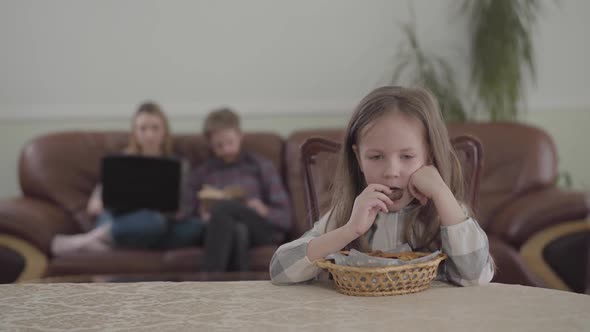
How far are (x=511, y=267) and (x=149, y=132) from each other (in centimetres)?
193

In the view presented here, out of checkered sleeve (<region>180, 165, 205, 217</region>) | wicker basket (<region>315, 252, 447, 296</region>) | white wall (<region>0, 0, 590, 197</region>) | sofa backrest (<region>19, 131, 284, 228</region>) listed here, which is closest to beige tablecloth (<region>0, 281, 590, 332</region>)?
wicker basket (<region>315, 252, 447, 296</region>)

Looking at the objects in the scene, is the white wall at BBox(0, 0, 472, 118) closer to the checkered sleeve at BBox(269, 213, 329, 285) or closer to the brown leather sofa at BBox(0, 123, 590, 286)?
the brown leather sofa at BBox(0, 123, 590, 286)

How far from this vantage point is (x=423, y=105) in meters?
1.46

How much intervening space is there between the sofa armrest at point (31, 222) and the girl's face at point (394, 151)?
2.33 metres

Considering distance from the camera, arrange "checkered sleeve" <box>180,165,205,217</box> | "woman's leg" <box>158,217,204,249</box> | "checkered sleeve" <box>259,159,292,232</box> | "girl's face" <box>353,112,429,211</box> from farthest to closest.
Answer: "checkered sleeve" <box>180,165,205,217</box> → "checkered sleeve" <box>259,159,292,232</box> → "woman's leg" <box>158,217,204,249</box> → "girl's face" <box>353,112,429,211</box>

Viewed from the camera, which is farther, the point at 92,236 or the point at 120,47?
the point at 120,47

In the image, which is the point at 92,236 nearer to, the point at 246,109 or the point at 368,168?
the point at 246,109

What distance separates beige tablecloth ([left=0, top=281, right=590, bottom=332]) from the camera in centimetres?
95

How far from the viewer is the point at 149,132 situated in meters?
3.88

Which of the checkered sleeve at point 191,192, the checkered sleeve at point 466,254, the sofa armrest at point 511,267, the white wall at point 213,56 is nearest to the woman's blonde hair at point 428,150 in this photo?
the checkered sleeve at point 466,254

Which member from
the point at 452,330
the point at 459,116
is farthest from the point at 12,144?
the point at 452,330

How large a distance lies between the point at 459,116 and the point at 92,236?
212 cm

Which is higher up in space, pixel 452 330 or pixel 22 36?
pixel 22 36

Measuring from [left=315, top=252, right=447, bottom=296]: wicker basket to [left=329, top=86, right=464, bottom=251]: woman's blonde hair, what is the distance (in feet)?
0.82
